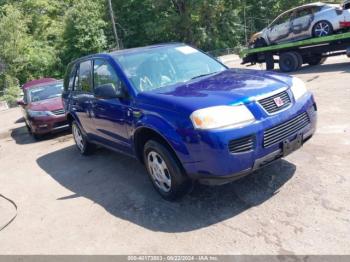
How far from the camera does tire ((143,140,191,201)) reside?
4.21 metres

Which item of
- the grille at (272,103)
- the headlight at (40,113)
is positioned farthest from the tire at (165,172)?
the headlight at (40,113)

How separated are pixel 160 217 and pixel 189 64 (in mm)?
2224

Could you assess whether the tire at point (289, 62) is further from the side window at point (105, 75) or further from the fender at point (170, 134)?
the fender at point (170, 134)

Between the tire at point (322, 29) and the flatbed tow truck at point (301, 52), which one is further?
the tire at point (322, 29)

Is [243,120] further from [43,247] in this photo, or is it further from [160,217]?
[43,247]

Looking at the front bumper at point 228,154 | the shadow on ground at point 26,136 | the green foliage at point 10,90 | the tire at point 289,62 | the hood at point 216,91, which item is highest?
the hood at point 216,91

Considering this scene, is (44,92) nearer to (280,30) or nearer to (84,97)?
(84,97)

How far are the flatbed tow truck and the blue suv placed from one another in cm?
860

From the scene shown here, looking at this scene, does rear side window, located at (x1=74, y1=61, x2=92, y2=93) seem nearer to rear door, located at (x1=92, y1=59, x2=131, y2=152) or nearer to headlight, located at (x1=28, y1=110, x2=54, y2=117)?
rear door, located at (x1=92, y1=59, x2=131, y2=152)

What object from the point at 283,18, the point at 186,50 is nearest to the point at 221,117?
the point at 186,50

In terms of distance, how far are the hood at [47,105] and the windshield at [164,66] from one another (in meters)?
5.15

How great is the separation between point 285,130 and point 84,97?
3.46m

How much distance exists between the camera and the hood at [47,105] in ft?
32.7

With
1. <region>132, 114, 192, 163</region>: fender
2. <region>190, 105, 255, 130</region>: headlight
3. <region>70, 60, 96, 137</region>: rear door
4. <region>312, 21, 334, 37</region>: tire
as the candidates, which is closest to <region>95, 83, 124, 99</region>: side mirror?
<region>132, 114, 192, 163</region>: fender
